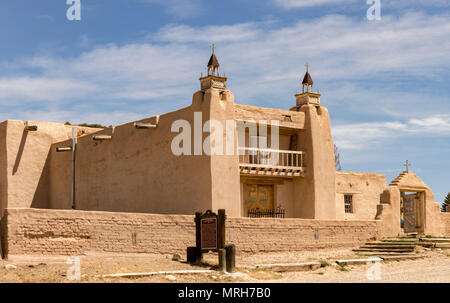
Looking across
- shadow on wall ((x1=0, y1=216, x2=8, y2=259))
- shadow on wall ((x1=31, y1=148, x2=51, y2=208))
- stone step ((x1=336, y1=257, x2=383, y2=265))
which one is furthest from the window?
shadow on wall ((x1=0, y1=216, x2=8, y2=259))

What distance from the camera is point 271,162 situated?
30016 millimetres

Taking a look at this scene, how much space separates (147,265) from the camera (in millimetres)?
19484

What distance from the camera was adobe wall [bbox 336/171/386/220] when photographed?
1372 inches

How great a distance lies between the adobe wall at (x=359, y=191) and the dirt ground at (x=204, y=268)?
11130mm

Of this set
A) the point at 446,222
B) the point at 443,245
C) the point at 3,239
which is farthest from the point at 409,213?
the point at 3,239

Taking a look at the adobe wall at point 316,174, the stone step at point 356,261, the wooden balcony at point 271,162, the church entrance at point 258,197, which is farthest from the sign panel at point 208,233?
the adobe wall at point 316,174

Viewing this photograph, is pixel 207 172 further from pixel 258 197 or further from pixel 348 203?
pixel 348 203

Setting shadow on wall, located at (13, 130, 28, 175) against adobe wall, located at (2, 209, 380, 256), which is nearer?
adobe wall, located at (2, 209, 380, 256)

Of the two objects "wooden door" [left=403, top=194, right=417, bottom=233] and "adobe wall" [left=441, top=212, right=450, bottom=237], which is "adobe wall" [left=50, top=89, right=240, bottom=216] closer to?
"wooden door" [left=403, top=194, right=417, bottom=233]

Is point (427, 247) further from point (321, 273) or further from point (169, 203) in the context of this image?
point (169, 203)

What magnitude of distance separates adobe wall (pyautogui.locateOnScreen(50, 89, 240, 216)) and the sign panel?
18.1ft

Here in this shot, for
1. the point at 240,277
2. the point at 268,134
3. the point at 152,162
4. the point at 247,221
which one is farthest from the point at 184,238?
the point at 268,134

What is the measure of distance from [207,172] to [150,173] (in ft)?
12.7
